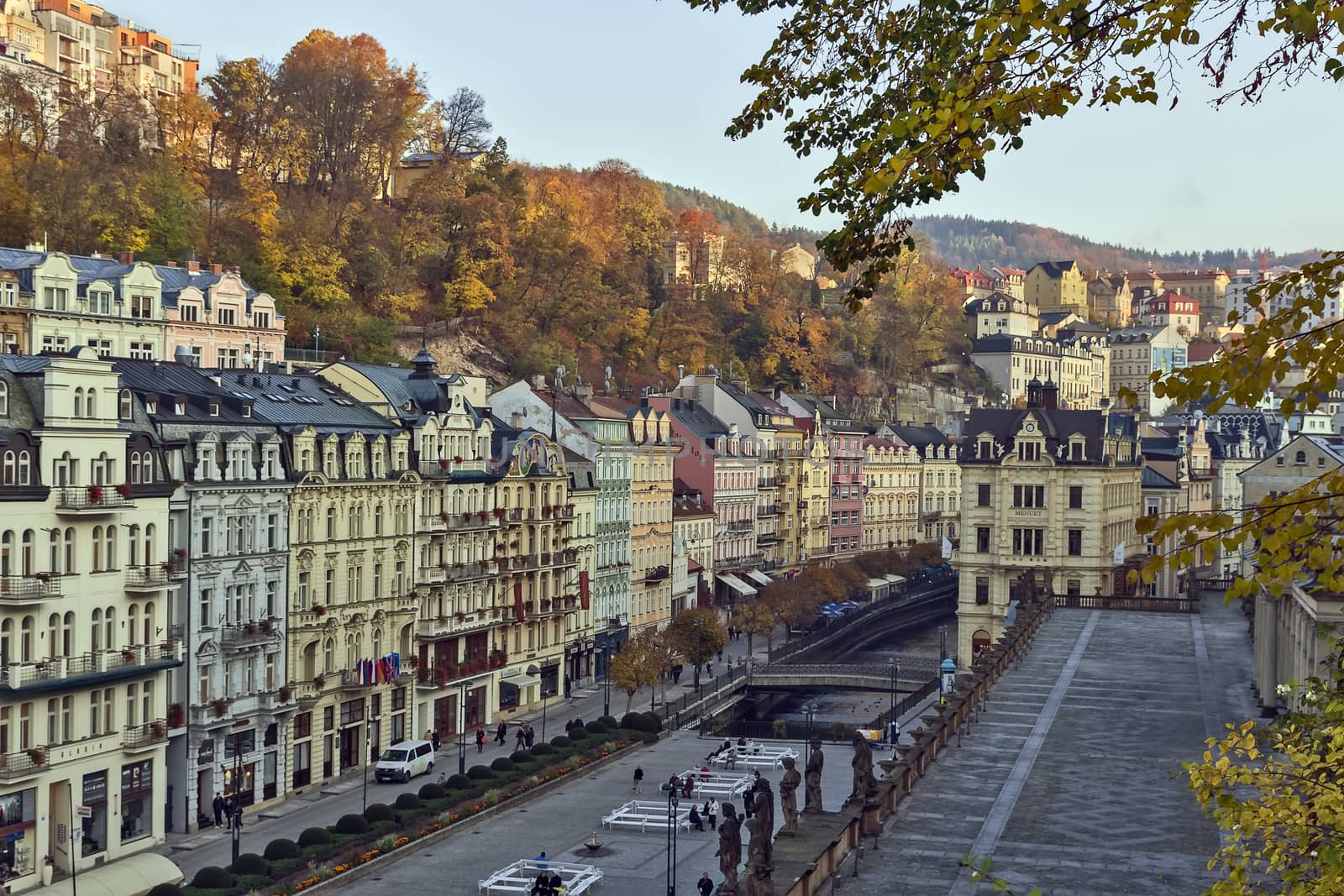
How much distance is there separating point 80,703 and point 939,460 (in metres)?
111

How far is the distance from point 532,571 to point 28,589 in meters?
37.2

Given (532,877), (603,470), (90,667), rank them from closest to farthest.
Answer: (532,877)
(90,667)
(603,470)

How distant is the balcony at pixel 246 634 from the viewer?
2473 inches

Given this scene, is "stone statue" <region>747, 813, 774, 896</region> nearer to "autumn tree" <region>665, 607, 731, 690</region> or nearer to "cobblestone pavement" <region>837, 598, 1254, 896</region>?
"cobblestone pavement" <region>837, 598, 1254, 896</region>

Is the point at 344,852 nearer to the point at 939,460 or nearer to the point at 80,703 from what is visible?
the point at 80,703

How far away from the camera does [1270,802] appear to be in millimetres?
14820

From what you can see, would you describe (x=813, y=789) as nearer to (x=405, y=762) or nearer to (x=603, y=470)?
(x=405, y=762)

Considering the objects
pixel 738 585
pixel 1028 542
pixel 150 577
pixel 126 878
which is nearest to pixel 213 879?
pixel 126 878

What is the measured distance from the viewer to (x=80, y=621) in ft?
178

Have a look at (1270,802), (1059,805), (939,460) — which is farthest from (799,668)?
(1270,802)

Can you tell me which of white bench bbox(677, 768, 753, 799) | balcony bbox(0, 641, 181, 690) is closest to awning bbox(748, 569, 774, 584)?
white bench bbox(677, 768, 753, 799)

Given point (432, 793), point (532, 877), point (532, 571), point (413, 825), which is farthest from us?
point (532, 571)

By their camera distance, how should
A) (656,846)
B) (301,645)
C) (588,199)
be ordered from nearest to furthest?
(656,846), (301,645), (588,199)

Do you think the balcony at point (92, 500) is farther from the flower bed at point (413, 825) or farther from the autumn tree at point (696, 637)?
the autumn tree at point (696, 637)
